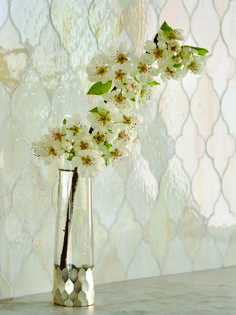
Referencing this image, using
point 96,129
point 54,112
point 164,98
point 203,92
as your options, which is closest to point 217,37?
point 203,92

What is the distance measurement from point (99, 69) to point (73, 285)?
424mm

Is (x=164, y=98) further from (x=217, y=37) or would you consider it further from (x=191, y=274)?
(x=191, y=274)

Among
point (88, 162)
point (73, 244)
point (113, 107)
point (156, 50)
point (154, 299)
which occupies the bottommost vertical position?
point (154, 299)

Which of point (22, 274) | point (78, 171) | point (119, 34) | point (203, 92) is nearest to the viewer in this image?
point (78, 171)

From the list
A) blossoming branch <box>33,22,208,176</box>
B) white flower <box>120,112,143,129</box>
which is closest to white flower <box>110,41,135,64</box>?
blossoming branch <box>33,22,208,176</box>

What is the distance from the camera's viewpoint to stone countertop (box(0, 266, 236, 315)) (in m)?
0.95

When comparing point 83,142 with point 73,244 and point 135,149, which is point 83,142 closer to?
point 73,244

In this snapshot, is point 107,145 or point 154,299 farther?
point 154,299

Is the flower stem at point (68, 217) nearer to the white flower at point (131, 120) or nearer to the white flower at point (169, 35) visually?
the white flower at point (131, 120)

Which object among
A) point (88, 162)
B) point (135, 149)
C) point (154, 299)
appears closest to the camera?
point (88, 162)

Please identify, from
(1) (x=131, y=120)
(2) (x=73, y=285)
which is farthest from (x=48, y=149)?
(2) (x=73, y=285)

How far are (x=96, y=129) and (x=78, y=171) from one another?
88mm

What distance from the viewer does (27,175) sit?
1.10 m

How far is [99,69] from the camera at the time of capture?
36.9 inches
